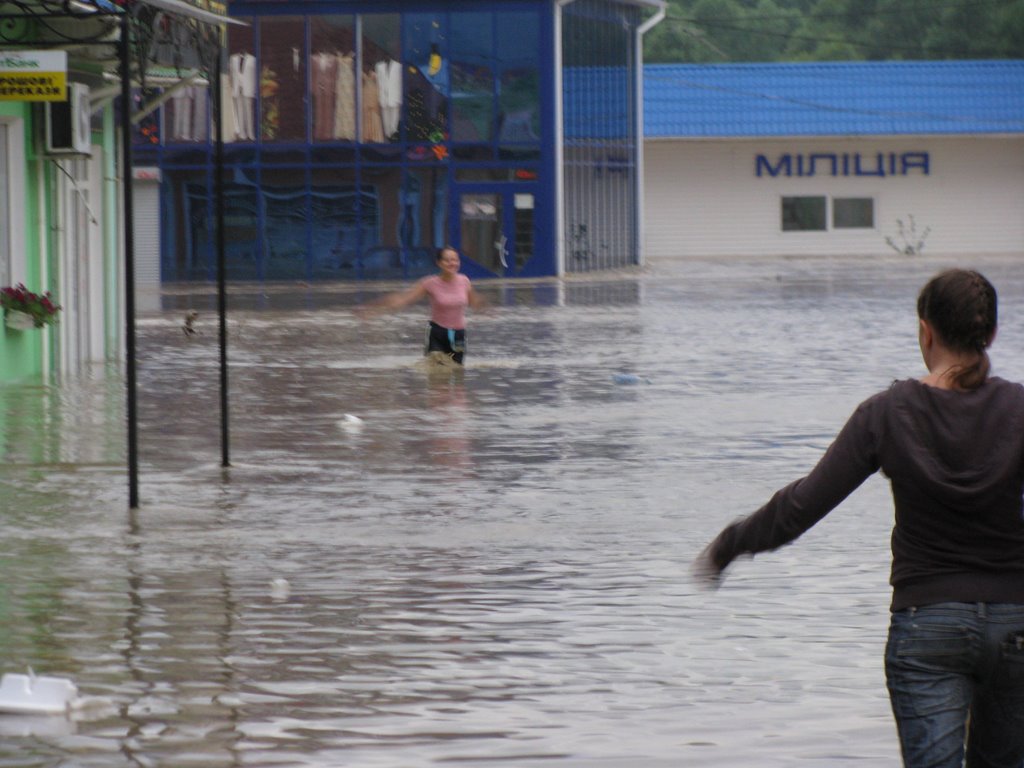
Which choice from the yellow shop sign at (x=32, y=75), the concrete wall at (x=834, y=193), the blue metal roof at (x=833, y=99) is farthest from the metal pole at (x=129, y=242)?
the concrete wall at (x=834, y=193)

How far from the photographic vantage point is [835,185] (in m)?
57.9

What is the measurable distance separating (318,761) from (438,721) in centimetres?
55

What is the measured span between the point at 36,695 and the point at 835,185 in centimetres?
5334

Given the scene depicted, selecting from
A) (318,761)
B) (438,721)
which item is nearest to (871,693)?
(438,721)

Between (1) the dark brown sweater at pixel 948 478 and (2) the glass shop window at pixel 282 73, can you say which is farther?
(2) the glass shop window at pixel 282 73

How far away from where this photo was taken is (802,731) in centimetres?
591

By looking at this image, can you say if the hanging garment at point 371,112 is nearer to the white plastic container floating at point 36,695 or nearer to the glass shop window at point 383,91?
the glass shop window at point 383,91

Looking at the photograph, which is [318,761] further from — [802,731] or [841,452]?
[841,452]

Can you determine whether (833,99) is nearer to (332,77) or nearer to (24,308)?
(332,77)

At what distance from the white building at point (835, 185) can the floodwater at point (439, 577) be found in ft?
129

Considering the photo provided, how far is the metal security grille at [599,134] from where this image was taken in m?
46.8

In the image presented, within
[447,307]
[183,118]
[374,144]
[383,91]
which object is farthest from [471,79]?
[447,307]

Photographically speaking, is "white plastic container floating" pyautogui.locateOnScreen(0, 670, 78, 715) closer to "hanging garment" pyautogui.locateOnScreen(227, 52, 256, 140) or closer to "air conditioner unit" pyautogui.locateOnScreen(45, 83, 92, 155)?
"air conditioner unit" pyautogui.locateOnScreen(45, 83, 92, 155)

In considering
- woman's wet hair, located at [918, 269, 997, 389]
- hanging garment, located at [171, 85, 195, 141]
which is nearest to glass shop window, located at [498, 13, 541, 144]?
hanging garment, located at [171, 85, 195, 141]
